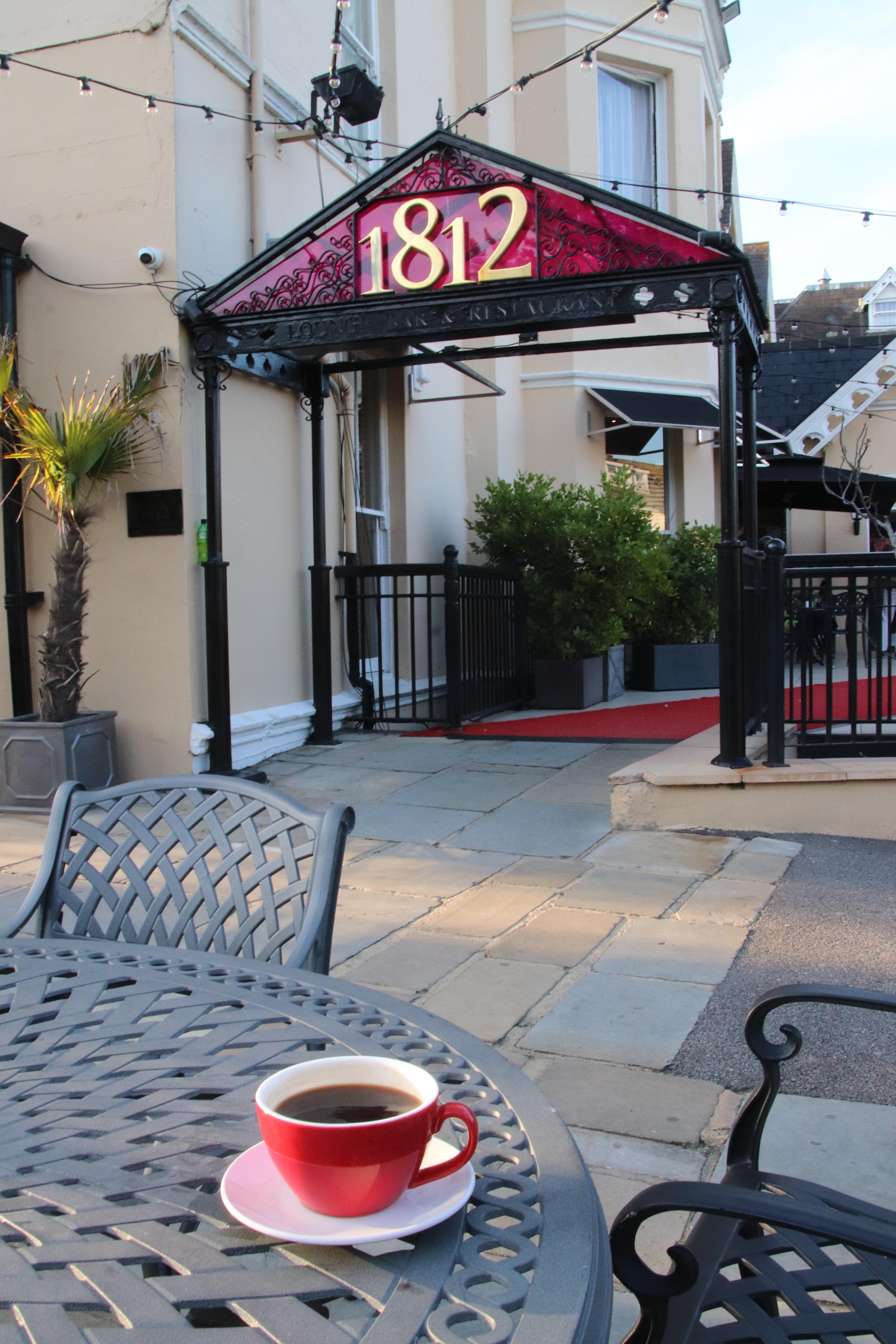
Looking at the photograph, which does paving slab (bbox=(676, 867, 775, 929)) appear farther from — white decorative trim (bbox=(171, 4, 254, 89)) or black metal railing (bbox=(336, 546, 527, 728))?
white decorative trim (bbox=(171, 4, 254, 89))

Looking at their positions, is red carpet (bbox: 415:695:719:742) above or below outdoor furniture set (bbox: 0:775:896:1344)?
below

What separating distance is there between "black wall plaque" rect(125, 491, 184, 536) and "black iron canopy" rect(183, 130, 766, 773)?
0.19 metres

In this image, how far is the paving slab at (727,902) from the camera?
12.5 ft

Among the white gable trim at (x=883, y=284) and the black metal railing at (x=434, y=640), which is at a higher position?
the white gable trim at (x=883, y=284)

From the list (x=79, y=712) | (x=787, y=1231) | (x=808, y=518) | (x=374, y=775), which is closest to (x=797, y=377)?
(x=808, y=518)

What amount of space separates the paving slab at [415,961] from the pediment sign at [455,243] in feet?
12.1

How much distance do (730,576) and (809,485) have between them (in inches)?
347

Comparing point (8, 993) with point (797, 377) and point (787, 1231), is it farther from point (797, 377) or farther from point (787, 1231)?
point (797, 377)

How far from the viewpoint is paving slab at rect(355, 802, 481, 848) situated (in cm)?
514

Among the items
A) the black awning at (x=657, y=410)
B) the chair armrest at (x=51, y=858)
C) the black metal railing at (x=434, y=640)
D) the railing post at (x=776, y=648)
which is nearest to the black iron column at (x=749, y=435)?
the railing post at (x=776, y=648)

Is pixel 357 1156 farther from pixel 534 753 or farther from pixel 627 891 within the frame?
pixel 534 753

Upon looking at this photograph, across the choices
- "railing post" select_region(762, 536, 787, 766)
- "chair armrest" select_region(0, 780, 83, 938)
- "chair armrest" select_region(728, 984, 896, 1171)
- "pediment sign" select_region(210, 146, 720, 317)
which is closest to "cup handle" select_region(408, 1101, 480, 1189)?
"chair armrest" select_region(728, 984, 896, 1171)

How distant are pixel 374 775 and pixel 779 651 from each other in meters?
2.67

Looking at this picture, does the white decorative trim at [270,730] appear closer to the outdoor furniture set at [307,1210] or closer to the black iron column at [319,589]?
the black iron column at [319,589]
